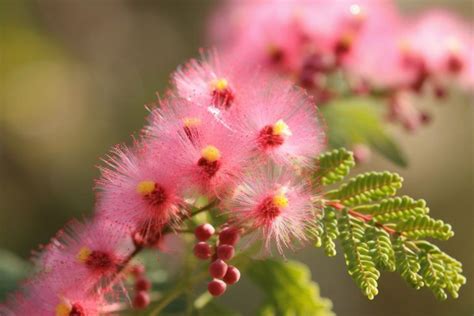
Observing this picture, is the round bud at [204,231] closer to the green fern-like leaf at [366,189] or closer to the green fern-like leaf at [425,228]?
the green fern-like leaf at [366,189]

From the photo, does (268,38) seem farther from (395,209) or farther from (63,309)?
(63,309)

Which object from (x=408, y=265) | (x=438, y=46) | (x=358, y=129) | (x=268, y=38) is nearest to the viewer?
(x=408, y=265)

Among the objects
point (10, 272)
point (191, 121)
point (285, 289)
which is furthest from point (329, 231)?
point (10, 272)

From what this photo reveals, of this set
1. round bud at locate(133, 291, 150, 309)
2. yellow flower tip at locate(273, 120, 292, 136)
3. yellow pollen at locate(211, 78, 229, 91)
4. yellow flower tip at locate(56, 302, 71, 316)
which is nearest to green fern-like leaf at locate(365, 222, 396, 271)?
yellow flower tip at locate(273, 120, 292, 136)

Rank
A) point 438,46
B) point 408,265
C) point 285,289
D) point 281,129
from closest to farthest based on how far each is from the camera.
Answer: point 408,265
point 281,129
point 285,289
point 438,46

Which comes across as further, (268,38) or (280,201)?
(268,38)

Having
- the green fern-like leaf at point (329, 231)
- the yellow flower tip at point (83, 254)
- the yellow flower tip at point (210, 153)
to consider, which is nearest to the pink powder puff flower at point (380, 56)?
the green fern-like leaf at point (329, 231)
